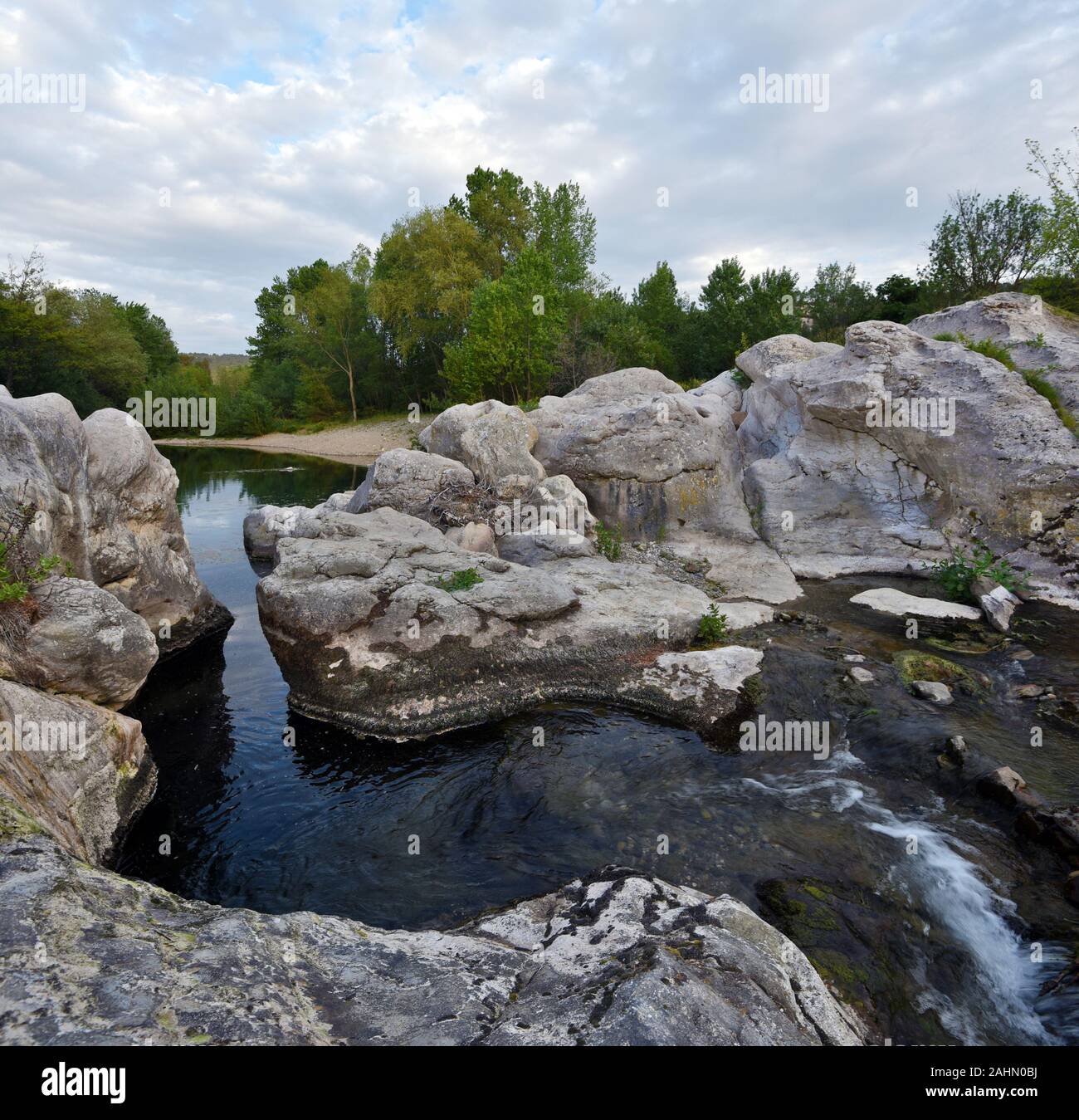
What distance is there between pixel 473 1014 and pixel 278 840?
17.7 feet

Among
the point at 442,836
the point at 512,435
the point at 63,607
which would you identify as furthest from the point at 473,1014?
the point at 512,435

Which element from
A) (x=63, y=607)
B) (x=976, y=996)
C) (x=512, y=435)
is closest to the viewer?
(x=976, y=996)

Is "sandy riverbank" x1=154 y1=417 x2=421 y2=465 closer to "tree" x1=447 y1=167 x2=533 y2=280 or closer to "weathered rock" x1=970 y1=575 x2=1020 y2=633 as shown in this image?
"tree" x1=447 y1=167 x2=533 y2=280

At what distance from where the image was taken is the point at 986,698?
36.7ft

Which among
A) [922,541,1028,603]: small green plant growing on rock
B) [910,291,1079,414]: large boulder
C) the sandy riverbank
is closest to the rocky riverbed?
[910,291,1079,414]: large boulder

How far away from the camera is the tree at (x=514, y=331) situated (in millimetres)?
42562

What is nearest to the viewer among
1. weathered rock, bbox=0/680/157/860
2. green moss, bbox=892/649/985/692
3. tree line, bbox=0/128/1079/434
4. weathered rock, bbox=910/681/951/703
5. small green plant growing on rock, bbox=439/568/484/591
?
weathered rock, bbox=0/680/157/860

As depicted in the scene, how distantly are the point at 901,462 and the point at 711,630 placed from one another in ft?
34.5

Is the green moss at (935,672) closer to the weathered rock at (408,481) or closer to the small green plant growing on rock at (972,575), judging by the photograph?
the small green plant growing on rock at (972,575)

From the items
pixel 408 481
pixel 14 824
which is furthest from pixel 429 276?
pixel 14 824

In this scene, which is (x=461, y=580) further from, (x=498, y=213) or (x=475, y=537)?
(x=498, y=213)

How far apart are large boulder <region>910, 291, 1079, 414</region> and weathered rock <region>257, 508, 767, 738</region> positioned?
13605 millimetres

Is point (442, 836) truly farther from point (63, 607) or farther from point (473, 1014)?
point (63, 607)

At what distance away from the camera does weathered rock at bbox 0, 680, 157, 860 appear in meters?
6.83
